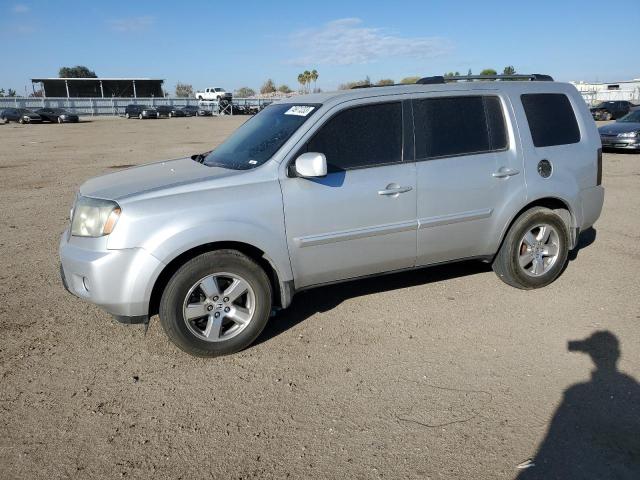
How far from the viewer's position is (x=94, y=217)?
3836 mm

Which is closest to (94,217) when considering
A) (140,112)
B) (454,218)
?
(454,218)

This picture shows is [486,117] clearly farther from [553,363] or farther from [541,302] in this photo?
[553,363]

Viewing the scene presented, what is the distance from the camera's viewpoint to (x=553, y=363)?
12.6 feet

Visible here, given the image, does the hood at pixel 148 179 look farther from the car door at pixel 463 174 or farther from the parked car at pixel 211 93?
the parked car at pixel 211 93

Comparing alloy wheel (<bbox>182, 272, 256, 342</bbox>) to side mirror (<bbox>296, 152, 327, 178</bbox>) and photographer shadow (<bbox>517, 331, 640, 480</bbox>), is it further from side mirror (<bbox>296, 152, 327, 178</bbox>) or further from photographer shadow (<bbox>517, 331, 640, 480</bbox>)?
photographer shadow (<bbox>517, 331, 640, 480</bbox>)

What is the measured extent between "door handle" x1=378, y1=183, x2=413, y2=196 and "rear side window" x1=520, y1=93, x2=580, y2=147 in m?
1.52

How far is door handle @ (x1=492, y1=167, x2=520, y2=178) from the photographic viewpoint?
15.7 ft

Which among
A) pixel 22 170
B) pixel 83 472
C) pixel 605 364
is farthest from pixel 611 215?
pixel 22 170

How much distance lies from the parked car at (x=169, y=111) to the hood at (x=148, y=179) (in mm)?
52393

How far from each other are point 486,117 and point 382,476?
10.9 ft

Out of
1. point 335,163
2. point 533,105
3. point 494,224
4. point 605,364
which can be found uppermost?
point 533,105

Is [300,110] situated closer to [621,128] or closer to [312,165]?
[312,165]

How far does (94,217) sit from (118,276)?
0.49 m

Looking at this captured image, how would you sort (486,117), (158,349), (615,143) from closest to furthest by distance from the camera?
1. (158,349)
2. (486,117)
3. (615,143)
